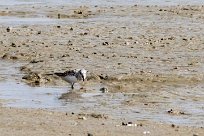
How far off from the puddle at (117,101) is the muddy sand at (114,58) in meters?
0.03

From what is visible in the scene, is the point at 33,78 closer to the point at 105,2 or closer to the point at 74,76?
the point at 74,76

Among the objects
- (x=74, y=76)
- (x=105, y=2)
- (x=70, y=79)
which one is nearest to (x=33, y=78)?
(x=70, y=79)

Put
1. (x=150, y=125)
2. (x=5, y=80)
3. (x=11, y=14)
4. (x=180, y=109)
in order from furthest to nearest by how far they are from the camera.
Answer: (x=11, y=14), (x=5, y=80), (x=180, y=109), (x=150, y=125)

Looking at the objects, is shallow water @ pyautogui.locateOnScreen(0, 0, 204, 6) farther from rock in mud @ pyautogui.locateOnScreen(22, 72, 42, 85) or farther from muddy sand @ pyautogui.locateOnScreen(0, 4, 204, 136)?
rock in mud @ pyautogui.locateOnScreen(22, 72, 42, 85)

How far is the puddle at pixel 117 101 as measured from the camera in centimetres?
1148

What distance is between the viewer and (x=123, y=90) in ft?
45.5

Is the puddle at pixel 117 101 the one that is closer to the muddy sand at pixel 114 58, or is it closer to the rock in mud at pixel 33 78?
the muddy sand at pixel 114 58

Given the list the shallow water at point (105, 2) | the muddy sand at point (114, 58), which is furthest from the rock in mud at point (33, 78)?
the shallow water at point (105, 2)

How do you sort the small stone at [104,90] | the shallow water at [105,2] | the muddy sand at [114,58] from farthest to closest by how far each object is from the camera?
the shallow water at [105,2] → the small stone at [104,90] → the muddy sand at [114,58]

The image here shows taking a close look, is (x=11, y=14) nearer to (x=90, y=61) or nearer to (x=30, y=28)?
(x=30, y=28)

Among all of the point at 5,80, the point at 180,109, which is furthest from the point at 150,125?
the point at 5,80

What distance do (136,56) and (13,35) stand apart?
4.58m

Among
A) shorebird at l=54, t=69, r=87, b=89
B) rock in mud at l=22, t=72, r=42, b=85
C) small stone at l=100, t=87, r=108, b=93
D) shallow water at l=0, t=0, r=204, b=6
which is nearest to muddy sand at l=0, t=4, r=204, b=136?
rock in mud at l=22, t=72, r=42, b=85

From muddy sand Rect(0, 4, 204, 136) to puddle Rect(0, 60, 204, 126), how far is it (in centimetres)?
3
